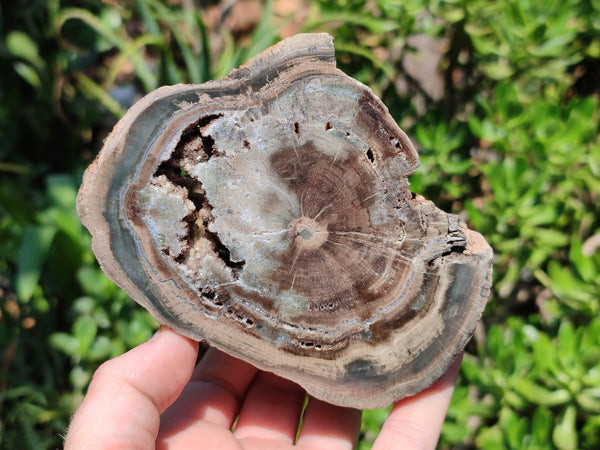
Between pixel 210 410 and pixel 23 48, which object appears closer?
pixel 210 410

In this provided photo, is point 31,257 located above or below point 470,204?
below

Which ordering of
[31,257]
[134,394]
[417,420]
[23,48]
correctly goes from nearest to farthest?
1. [134,394]
2. [417,420]
3. [31,257]
4. [23,48]

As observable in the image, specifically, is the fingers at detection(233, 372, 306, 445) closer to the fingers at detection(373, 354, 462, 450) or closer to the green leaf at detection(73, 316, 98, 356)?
the fingers at detection(373, 354, 462, 450)

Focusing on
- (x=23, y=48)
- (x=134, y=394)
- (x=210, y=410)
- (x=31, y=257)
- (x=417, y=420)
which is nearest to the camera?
(x=134, y=394)

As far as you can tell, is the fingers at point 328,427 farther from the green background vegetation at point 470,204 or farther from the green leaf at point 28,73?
the green leaf at point 28,73

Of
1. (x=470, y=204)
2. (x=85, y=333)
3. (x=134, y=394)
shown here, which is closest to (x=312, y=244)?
(x=134, y=394)

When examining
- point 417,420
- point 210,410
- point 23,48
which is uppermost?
point 23,48

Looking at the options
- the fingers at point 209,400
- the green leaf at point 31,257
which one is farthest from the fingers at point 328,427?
the green leaf at point 31,257

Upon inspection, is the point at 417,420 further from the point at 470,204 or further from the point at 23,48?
the point at 23,48
